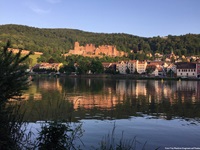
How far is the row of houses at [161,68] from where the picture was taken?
105500 mm

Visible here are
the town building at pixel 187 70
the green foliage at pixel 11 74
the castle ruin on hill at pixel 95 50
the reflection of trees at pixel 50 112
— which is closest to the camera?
the green foliage at pixel 11 74

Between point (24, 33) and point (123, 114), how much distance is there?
185 meters

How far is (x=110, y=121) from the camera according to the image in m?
16.8

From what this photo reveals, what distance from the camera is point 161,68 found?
12388 centimetres

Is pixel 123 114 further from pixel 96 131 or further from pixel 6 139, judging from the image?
pixel 6 139

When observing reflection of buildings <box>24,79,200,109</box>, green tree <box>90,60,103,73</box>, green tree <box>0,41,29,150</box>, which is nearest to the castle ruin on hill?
green tree <box>90,60,103,73</box>

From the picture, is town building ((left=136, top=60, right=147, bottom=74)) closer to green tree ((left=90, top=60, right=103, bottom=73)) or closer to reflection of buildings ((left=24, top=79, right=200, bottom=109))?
green tree ((left=90, top=60, right=103, bottom=73))

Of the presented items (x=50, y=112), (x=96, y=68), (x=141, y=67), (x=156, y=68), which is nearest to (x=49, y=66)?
(x=96, y=68)

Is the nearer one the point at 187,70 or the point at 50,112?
the point at 50,112

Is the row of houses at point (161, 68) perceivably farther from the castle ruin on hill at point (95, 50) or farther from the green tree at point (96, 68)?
the castle ruin on hill at point (95, 50)

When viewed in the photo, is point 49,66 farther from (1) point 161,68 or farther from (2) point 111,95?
(2) point 111,95

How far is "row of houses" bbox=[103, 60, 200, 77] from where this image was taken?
10550 centimetres

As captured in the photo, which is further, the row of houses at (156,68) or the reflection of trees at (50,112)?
the row of houses at (156,68)

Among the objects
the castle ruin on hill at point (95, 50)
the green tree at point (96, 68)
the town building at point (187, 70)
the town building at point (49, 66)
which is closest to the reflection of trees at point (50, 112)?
the town building at point (187, 70)
